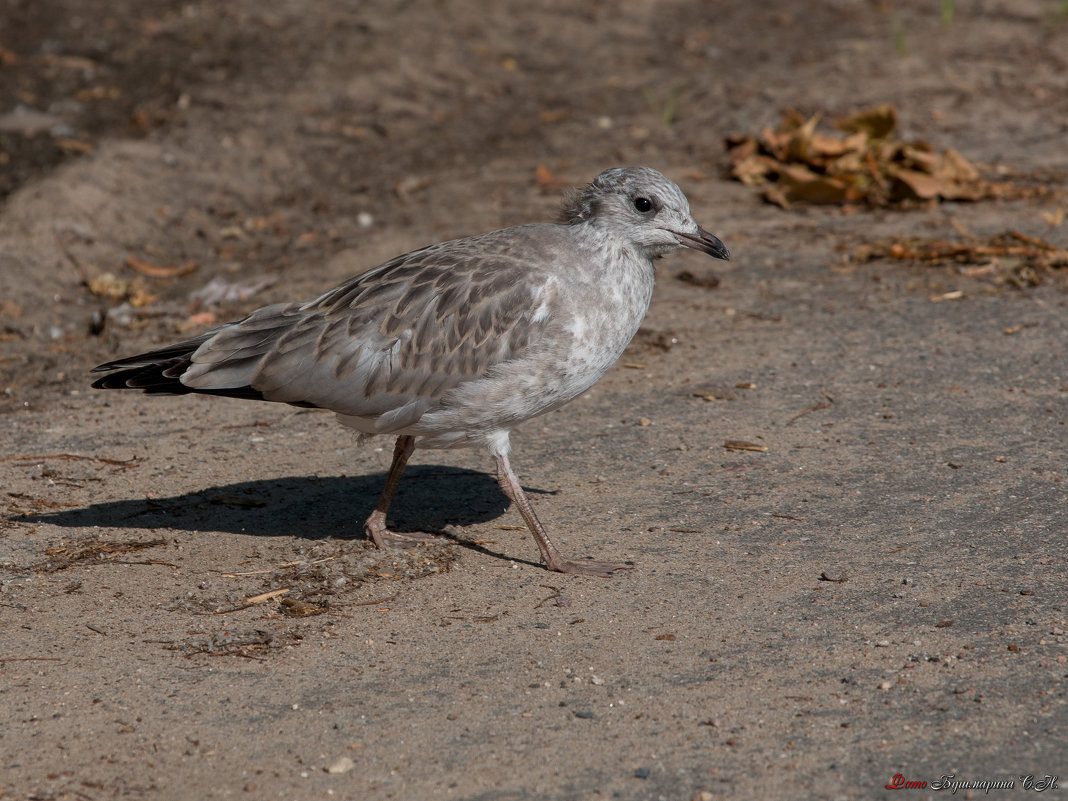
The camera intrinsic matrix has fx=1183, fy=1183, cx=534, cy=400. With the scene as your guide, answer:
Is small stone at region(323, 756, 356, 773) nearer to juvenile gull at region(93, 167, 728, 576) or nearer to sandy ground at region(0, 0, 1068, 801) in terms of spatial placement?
sandy ground at region(0, 0, 1068, 801)

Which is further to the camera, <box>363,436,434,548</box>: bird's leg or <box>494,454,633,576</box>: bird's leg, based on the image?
<box>363,436,434,548</box>: bird's leg

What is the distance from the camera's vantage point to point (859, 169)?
32.6ft

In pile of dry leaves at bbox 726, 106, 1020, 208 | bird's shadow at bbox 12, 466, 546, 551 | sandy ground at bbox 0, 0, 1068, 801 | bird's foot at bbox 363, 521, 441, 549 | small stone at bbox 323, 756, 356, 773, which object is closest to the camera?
small stone at bbox 323, 756, 356, 773

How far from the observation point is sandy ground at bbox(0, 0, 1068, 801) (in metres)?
4.09

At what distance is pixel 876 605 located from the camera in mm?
4867

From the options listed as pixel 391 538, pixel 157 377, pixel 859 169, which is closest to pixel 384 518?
pixel 391 538

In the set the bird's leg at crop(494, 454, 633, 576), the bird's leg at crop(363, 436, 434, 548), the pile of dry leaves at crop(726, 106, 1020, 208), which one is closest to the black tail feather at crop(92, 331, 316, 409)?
the bird's leg at crop(363, 436, 434, 548)

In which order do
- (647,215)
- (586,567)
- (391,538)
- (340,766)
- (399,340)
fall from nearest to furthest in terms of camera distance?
(340,766) → (586,567) → (399,340) → (647,215) → (391,538)

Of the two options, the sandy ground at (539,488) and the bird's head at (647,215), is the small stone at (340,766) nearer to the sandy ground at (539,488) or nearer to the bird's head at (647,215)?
the sandy ground at (539,488)

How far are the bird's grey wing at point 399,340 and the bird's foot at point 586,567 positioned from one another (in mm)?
915

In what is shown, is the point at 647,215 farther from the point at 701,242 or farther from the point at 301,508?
the point at 301,508

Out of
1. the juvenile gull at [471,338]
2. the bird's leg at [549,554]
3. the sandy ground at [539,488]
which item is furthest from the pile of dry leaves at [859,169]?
the bird's leg at [549,554]

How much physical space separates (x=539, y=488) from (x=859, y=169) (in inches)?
204

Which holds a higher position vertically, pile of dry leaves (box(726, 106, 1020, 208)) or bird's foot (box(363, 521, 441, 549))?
pile of dry leaves (box(726, 106, 1020, 208))
